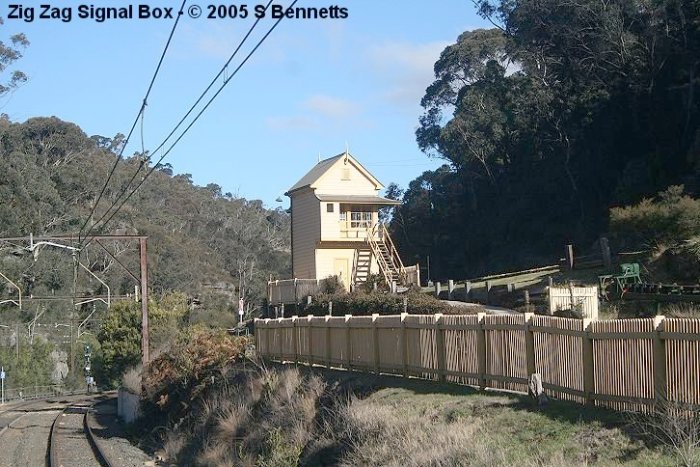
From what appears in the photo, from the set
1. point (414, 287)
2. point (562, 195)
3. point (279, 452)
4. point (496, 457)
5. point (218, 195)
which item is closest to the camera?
point (496, 457)

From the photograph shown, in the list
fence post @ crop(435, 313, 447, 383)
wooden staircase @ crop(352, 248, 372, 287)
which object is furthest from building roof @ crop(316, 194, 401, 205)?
fence post @ crop(435, 313, 447, 383)

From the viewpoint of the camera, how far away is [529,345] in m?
15.5

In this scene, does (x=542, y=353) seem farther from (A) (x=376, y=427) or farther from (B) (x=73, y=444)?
(B) (x=73, y=444)

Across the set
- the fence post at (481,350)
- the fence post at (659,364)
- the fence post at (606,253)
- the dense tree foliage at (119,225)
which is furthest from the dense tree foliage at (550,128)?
the fence post at (659,364)

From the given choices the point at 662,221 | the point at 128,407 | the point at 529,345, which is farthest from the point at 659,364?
the point at 128,407

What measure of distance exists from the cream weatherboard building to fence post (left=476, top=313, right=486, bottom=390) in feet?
113

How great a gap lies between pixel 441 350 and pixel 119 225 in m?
71.9

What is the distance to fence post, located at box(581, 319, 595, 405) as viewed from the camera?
44.5 ft

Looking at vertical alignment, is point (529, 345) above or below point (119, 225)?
below

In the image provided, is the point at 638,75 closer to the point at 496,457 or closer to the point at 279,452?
the point at 279,452

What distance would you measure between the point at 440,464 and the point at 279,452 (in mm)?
5951

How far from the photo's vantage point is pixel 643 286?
30.0 meters

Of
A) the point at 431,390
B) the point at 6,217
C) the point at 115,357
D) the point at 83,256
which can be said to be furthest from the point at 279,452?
the point at 83,256

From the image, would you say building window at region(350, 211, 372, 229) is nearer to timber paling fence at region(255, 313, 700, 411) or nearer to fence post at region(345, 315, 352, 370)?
timber paling fence at region(255, 313, 700, 411)
